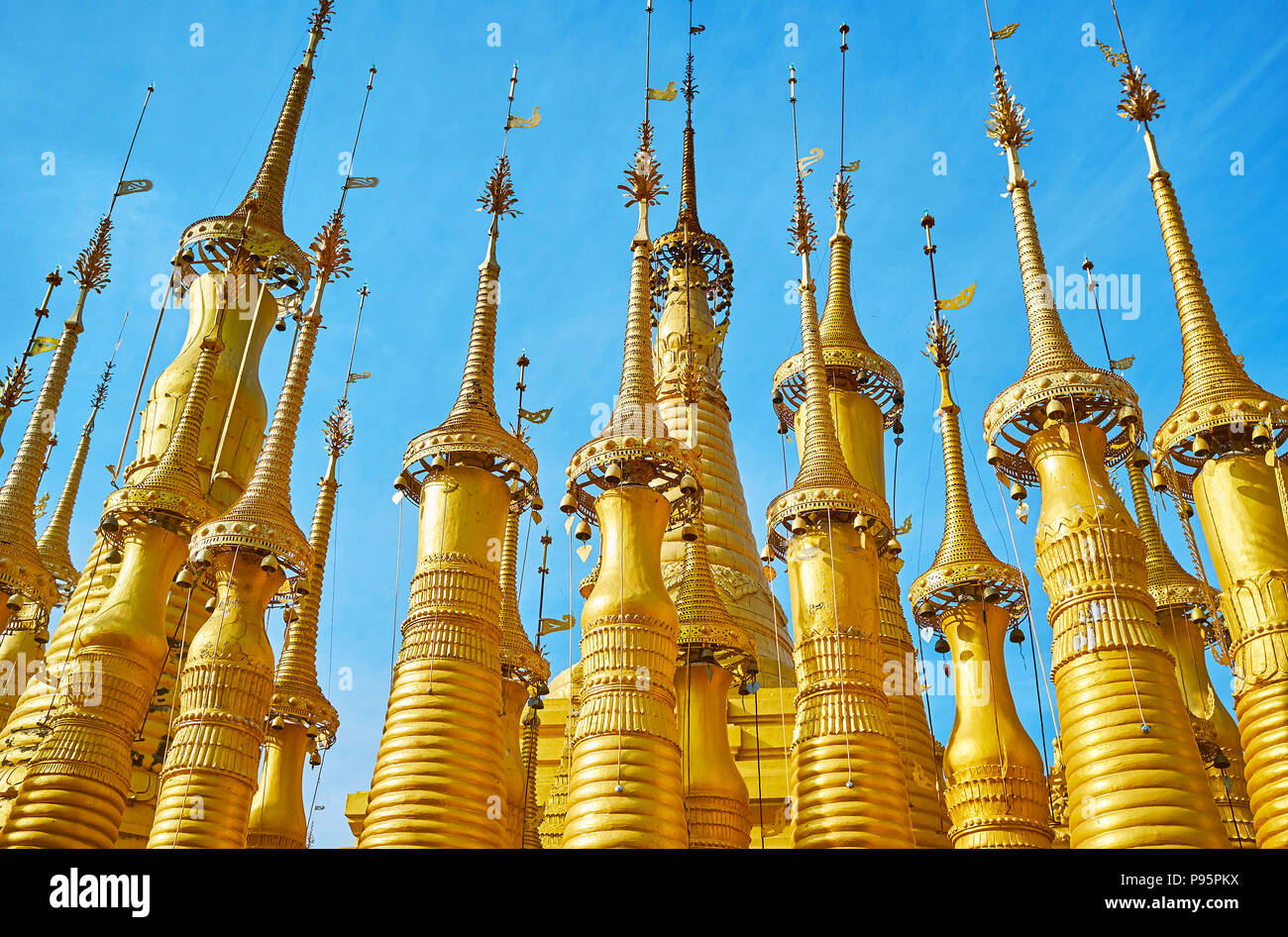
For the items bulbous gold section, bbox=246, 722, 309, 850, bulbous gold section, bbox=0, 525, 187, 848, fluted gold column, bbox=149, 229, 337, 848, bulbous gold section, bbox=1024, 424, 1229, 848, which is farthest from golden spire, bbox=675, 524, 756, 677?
bulbous gold section, bbox=0, 525, 187, 848

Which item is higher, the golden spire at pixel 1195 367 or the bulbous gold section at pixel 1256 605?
Result: the golden spire at pixel 1195 367

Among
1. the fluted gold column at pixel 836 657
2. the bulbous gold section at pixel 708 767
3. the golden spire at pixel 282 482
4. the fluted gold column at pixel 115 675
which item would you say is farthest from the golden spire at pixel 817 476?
the fluted gold column at pixel 115 675

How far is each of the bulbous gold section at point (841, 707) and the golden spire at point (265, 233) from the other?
48.9 feet

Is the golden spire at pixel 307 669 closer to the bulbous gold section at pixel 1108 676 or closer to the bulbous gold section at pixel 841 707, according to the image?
the bulbous gold section at pixel 841 707

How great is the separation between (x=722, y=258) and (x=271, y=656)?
844 inches

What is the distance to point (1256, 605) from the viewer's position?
17.6m

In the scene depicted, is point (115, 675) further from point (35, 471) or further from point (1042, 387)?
point (1042, 387)

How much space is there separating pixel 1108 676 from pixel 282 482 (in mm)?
12752

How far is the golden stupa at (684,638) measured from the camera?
1688 centimetres

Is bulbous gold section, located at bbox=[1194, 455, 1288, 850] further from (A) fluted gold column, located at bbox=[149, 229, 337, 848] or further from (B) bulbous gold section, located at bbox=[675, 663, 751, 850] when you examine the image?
(A) fluted gold column, located at bbox=[149, 229, 337, 848]

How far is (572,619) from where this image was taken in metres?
29.3

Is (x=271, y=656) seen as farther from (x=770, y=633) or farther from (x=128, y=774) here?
(x=770, y=633)

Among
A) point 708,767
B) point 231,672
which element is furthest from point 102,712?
point 708,767
